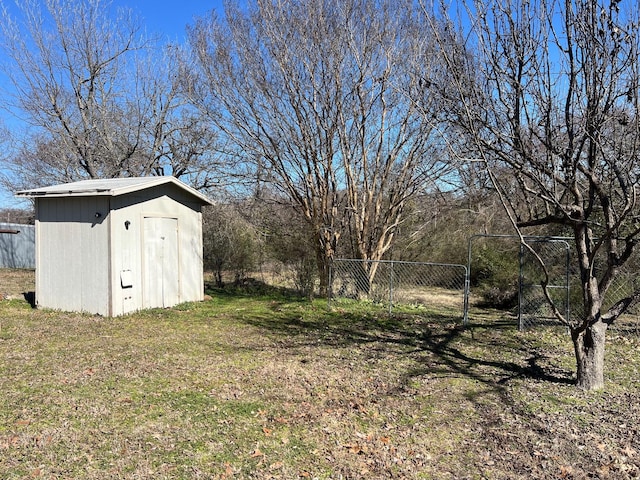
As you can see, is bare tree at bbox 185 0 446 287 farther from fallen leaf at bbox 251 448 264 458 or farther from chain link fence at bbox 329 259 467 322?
fallen leaf at bbox 251 448 264 458

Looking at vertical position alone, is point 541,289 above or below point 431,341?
above

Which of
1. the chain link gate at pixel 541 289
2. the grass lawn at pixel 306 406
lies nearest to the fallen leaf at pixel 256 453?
the grass lawn at pixel 306 406

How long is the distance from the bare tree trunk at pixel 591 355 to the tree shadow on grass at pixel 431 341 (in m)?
0.31

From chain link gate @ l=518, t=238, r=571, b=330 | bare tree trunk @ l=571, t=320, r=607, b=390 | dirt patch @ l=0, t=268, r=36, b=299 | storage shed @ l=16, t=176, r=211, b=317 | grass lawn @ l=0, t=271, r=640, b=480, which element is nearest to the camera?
grass lawn @ l=0, t=271, r=640, b=480

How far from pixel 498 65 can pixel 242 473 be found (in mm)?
4093

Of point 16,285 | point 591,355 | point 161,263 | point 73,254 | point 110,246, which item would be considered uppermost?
point 110,246

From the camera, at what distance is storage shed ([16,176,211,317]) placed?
8328 mm

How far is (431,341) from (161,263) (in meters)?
5.55

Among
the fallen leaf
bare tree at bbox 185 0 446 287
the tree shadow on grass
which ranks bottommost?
the fallen leaf

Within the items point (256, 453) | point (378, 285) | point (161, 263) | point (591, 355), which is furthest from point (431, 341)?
point (161, 263)

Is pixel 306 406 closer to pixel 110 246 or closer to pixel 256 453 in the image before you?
pixel 256 453

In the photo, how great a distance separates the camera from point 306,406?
4.26m

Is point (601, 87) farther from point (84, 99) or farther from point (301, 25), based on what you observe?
point (84, 99)

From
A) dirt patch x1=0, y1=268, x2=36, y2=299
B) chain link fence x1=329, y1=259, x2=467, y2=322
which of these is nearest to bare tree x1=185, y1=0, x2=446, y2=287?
chain link fence x1=329, y1=259, x2=467, y2=322
